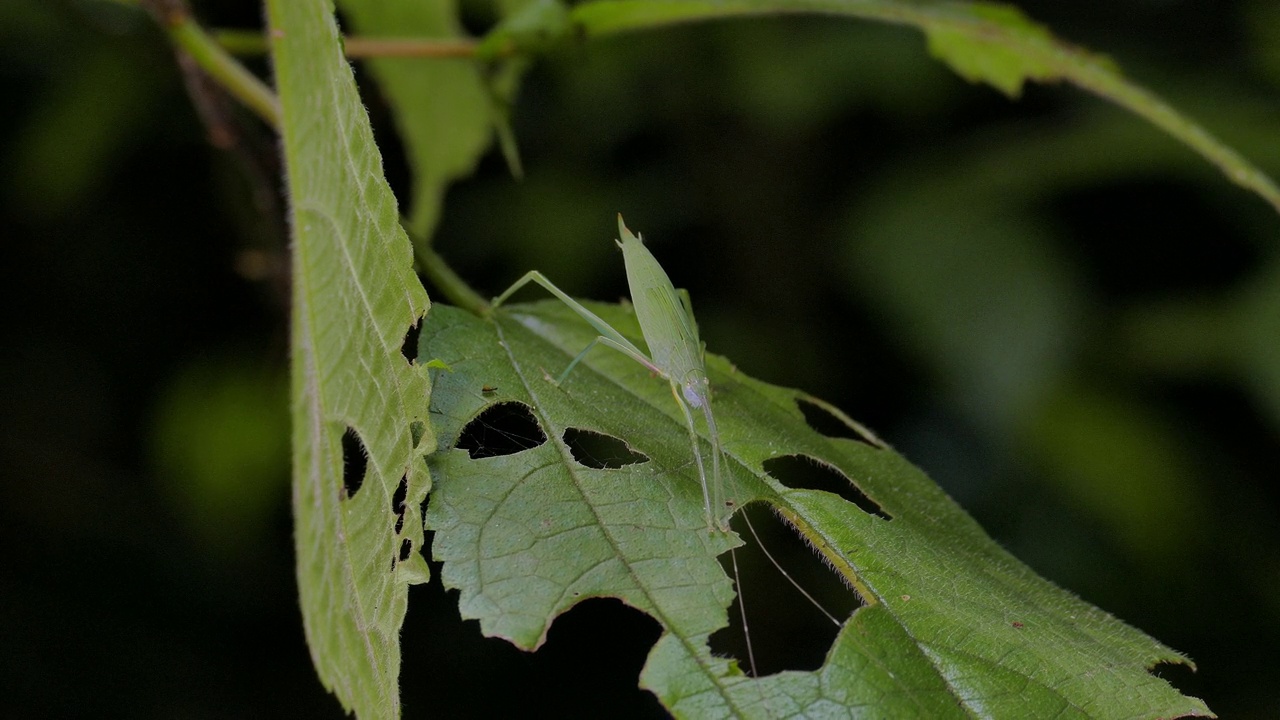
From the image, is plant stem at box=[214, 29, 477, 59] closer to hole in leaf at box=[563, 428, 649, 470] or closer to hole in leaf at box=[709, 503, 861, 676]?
hole in leaf at box=[563, 428, 649, 470]

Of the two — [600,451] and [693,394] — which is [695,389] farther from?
[600,451]

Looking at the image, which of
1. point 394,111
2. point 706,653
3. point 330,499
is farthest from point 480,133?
point 706,653

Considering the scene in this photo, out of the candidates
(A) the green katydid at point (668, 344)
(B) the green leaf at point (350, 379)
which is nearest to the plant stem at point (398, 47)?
(A) the green katydid at point (668, 344)

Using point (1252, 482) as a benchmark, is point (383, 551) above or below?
above

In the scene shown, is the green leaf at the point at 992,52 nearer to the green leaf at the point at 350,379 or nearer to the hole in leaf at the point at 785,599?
the green leaf at the point at 350,379

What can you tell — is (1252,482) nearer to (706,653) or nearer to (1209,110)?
(1209,110)

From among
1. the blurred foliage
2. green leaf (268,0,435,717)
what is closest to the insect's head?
green leaf (268,0,435,717)

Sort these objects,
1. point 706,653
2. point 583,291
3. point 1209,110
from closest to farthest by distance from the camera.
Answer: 1. point 706,653
2. point 1209,110
3. point 583,291
